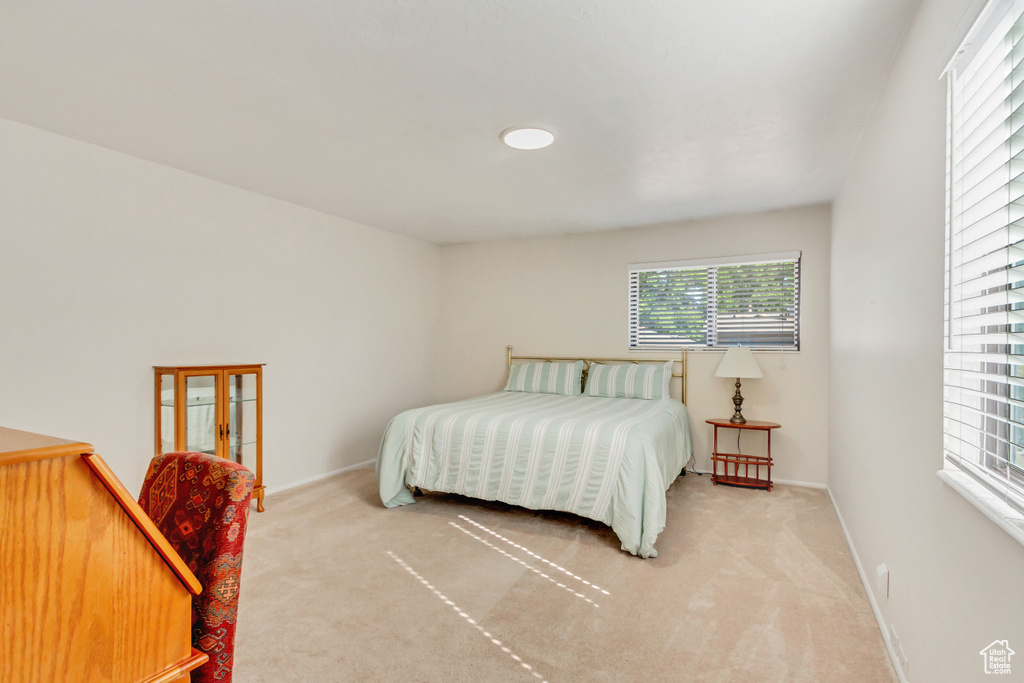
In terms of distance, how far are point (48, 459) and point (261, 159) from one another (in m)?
2.98

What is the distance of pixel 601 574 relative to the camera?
8.63 feet

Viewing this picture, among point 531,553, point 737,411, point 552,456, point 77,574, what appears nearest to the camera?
point 77,574

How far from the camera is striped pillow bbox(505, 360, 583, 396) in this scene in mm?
4977

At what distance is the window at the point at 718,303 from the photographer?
440 cm

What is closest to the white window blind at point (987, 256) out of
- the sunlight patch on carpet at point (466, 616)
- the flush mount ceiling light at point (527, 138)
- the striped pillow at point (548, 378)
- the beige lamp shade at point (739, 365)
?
the sunlight patch on carpet at point (466, 616)

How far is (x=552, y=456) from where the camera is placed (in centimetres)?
324

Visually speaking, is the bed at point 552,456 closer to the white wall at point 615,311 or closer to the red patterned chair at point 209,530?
the white wall at point 615,311

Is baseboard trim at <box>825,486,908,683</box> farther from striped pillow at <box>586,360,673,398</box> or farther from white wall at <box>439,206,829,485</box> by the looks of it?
striped pillow at <box>586,360,673,398</box>

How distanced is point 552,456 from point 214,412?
2.27 m

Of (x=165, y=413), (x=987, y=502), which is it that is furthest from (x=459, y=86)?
(x=165, y=413)

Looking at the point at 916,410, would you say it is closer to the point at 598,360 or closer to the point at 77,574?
the point at 77,574

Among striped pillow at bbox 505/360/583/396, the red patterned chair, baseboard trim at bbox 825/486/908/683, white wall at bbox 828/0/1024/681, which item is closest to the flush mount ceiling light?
white wall at bbox 828/0/1024/681

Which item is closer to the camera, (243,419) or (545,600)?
(545,600)

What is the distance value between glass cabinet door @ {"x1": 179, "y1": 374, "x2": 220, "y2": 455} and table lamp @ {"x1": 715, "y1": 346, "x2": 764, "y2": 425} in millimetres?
3817
